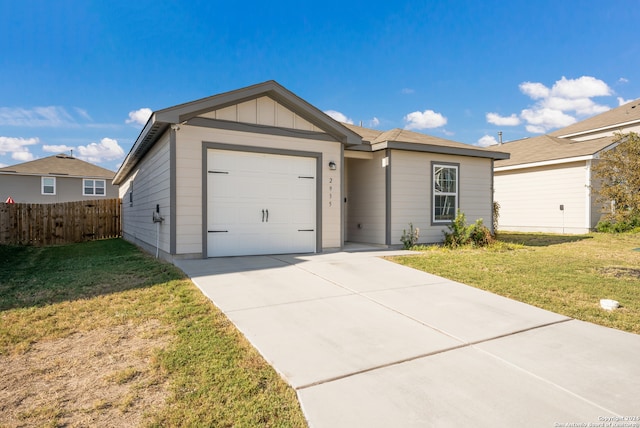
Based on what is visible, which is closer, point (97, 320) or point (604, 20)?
point (97, 320)

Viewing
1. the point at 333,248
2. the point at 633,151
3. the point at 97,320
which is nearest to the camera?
the point at 97,320

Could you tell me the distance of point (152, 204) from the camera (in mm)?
8859

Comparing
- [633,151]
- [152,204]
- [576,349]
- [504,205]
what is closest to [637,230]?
[504,205]

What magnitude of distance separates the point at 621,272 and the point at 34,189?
29023mm

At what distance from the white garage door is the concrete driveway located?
2077mm

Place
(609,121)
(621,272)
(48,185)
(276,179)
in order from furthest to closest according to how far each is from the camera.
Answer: (48,185) < (609,121) < (276,179) < (621,272)

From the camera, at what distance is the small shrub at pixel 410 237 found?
9.41 metres

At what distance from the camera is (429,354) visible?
297cm

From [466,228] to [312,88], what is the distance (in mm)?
11491

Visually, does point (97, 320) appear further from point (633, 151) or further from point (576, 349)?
point (633, 151)

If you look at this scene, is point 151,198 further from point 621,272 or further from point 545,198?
point 545,198

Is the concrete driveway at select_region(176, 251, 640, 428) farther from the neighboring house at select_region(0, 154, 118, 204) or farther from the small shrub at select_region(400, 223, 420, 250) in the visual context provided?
the neighboring house at select_region(0, 154, 118, 204)

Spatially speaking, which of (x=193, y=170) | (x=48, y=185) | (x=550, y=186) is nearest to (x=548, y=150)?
(x=550, y=186)

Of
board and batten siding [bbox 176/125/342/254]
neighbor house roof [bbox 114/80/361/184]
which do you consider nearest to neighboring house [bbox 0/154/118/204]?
neighbor house roof [bbox 114/80/361/184]
